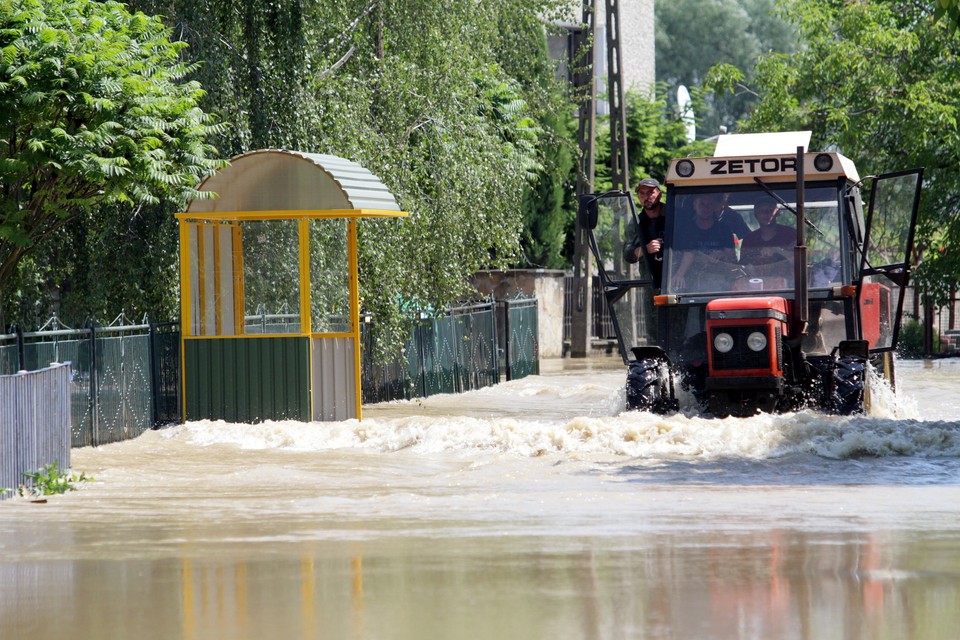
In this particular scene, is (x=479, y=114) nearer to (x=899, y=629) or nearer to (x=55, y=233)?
(x=55, y=233)

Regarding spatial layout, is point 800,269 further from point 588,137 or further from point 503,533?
point 588,137

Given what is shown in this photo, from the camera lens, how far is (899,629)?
6688mm

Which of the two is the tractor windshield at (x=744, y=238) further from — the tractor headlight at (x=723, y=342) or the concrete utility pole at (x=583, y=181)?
the concrete utility pole at (x=583, y=181)

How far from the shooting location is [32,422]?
39.5ft

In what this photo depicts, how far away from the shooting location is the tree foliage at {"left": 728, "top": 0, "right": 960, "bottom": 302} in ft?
99.2

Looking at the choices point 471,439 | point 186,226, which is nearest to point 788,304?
point 471,439

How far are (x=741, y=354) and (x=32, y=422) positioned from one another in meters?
6.64

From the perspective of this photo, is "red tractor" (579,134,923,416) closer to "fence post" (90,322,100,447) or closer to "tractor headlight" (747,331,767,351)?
"tractor headlight" (747,331,767,351)

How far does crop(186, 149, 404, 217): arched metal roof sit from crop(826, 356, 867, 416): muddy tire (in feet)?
17.4

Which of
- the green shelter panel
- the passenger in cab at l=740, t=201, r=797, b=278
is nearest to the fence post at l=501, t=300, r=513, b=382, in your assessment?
the green shelter panel

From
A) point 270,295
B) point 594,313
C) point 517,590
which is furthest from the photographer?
point 594,313

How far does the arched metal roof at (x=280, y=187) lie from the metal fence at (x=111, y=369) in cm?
156

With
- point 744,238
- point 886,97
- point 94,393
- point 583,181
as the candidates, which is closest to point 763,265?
point 744,238

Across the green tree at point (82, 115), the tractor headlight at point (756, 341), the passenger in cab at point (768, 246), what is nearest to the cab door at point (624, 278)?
the passenger in cab at point (768, 246)
